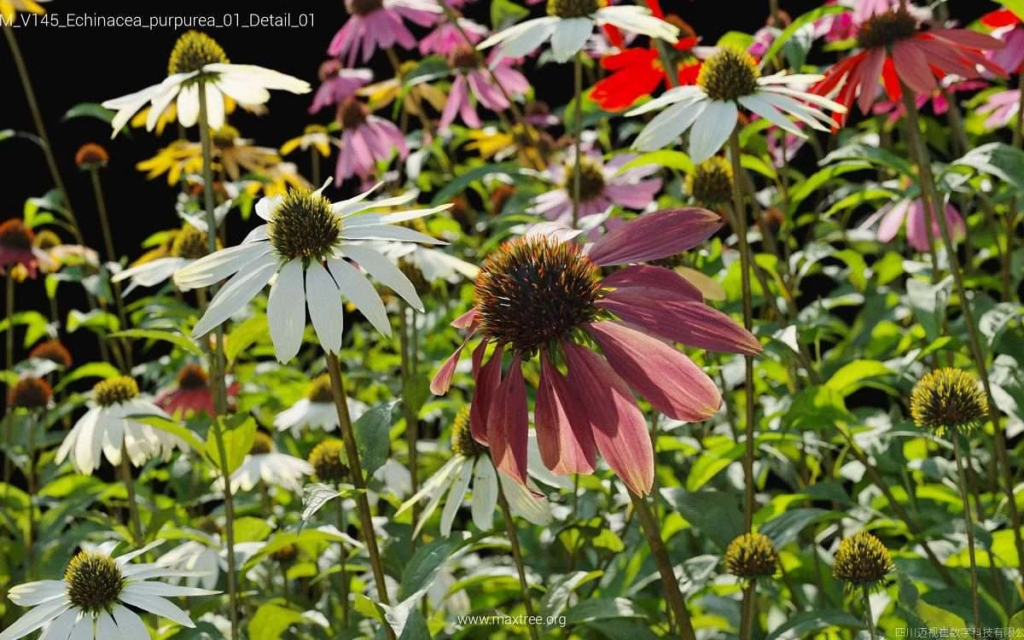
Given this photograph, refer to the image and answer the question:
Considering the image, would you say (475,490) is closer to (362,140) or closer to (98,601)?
(98,601)

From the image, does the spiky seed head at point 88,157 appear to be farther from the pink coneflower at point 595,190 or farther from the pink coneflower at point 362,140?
the pink coneflower at point 595,190

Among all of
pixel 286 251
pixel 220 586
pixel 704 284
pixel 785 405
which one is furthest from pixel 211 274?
pixel 220 586

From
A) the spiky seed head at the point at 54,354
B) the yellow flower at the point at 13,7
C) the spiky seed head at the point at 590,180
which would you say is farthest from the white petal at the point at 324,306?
the spiky seed head at the point at 54,354

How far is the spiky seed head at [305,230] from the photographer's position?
0.79 meters

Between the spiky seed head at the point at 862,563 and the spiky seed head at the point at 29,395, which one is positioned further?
the spiky seed head at the point at 29,395

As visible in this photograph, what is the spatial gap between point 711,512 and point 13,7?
48.1 inches

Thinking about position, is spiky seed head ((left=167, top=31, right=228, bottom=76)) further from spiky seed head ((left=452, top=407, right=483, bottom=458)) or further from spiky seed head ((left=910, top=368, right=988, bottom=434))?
spiky seed head ((left=910, top=368, right=988, bottom=434))

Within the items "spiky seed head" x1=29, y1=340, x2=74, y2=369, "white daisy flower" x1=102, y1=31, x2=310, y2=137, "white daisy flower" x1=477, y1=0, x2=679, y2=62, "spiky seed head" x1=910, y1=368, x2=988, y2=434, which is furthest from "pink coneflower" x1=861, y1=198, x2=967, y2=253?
"spiky seed head" x1=29, y1=340, x2=74, y2=369

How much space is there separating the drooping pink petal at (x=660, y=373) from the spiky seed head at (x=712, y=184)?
0.55 metres

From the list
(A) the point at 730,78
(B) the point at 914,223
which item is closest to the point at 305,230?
(A) the point at 730,78

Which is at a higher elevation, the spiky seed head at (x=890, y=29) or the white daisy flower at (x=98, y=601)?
the spiky seed head at (x=890, y=29)

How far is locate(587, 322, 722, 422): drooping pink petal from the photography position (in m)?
0.65

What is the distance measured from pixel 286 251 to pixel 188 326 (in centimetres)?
54

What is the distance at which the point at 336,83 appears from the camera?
2.18m
